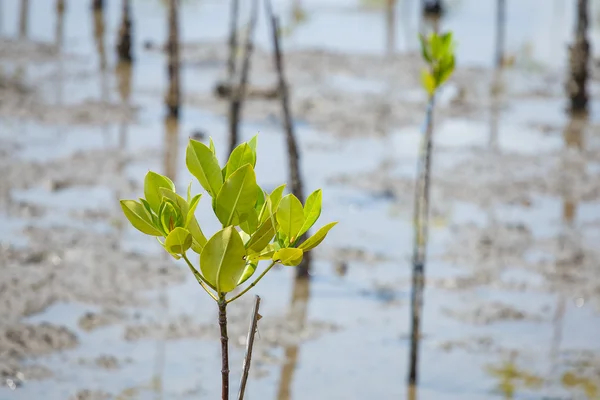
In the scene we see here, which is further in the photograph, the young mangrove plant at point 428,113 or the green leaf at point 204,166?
the young mangrove plant at point 428,113

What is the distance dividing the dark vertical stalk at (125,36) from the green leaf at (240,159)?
1148 centimetres

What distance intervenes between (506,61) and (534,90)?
168cm

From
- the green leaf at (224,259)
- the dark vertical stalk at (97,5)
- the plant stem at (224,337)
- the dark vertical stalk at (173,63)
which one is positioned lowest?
the plant stem at (224,337)

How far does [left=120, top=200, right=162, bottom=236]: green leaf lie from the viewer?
5.64 ft

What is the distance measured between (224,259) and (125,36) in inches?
482

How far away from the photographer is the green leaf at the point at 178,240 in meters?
1.66

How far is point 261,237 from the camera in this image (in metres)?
1.75

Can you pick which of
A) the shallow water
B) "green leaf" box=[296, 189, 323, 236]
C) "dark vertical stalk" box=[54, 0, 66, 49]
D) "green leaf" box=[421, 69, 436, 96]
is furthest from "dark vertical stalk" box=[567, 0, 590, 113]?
"green leaf" box=[296, 189, 323, 236]

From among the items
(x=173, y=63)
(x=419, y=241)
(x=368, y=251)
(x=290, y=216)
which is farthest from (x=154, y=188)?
(x=173, y=63)

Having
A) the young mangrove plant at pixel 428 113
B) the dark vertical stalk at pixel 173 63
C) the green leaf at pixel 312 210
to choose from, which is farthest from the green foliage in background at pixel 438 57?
the dark vertical stalk at pixel 173 63

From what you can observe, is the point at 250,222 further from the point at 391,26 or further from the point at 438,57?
the point at 391,26

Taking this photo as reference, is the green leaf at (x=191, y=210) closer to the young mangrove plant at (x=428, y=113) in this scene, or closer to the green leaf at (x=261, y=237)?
the green leaf at (x=261, y=237)

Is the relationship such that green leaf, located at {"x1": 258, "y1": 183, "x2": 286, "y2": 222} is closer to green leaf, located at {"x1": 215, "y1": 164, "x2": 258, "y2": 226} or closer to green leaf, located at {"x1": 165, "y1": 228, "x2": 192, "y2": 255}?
green leaf, located at {"x1": 215, "y1": 164, "x2": 258, "y2": 226}

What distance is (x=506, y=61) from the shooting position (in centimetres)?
1495
